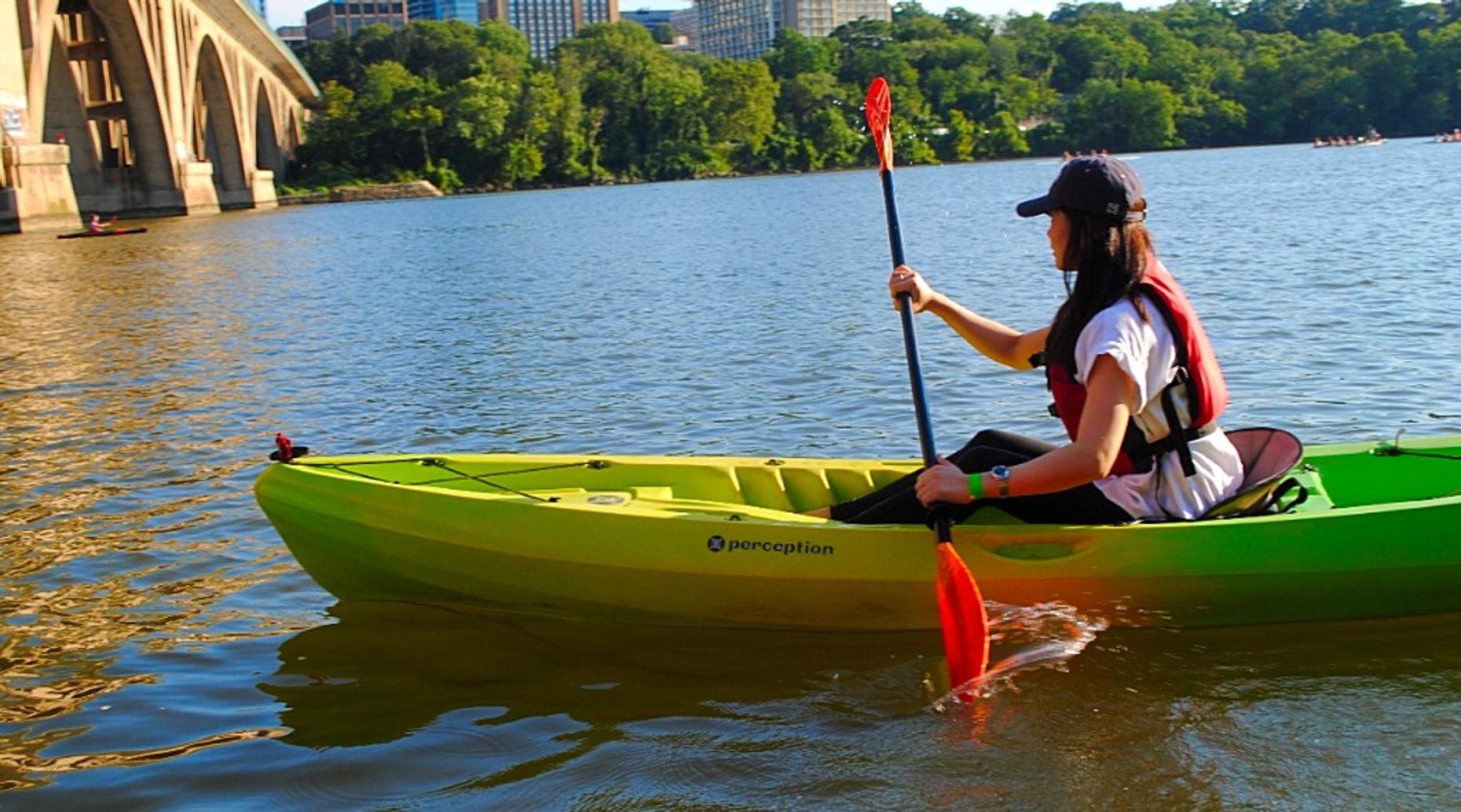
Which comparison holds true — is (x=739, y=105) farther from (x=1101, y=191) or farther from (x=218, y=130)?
(x=1101, y=191)

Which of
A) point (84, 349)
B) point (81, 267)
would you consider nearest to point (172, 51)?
point (81, 267)

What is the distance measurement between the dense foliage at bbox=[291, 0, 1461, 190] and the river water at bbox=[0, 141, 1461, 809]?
65374 millimetres

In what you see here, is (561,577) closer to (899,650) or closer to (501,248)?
(899,650)

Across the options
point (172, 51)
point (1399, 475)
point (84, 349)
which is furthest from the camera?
A: point (172, 51)

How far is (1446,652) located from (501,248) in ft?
86.3

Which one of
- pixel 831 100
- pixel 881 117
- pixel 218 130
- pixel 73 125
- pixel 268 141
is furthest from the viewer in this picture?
pixel 831 100

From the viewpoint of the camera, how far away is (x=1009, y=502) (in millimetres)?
4723

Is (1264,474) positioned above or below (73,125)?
below

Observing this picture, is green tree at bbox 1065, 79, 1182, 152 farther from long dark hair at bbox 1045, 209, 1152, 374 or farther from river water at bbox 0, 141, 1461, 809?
long dark hair at bbox 1045, 209, 1152, 374

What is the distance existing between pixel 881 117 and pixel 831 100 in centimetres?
8695

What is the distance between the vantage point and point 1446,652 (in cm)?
468

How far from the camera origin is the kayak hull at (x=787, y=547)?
466 centimetres

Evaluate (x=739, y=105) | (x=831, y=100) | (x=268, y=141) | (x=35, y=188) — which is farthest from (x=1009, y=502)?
(x=739, y=105)

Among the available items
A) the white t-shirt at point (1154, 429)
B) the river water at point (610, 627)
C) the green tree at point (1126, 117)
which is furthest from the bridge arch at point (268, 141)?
the white t-shirt at point (1154, 429)
